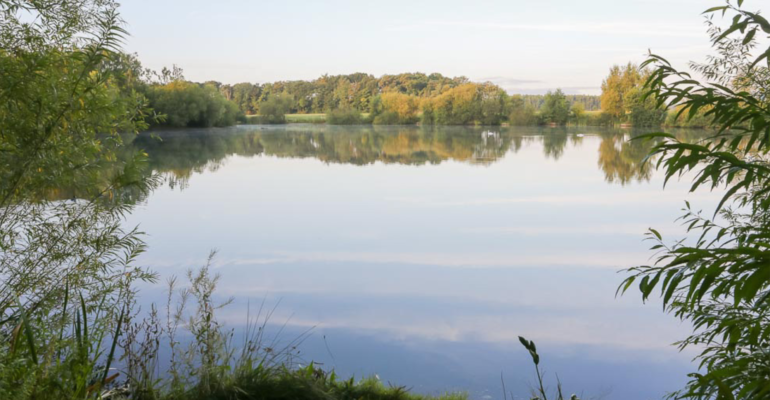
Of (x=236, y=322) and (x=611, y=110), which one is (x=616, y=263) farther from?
(x=611, y=110)

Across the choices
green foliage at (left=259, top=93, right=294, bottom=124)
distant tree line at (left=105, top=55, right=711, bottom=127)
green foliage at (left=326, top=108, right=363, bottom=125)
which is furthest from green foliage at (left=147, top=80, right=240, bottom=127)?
green foliage at (left=326, top=108, right=363, bottom=125)

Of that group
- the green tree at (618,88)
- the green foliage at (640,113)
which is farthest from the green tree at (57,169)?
the green tree at (618,88)

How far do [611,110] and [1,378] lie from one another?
1721 inches

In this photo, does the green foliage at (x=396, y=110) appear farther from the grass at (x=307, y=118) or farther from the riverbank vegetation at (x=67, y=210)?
the riverbank vegetation at (x=67, y=210)

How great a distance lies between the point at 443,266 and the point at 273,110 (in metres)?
50.6

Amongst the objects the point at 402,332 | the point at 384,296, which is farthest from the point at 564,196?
the point at 402,332

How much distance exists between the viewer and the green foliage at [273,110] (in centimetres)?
5562

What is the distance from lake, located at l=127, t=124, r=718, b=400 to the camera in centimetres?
470

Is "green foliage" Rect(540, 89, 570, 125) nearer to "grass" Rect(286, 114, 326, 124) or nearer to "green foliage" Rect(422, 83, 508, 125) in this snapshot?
"green foliage" Rect(422, 83, 508, 125)

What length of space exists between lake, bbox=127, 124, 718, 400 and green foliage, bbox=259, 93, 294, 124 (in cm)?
4084

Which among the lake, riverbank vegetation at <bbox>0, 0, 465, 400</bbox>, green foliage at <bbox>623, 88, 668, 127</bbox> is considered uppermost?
green foliage at <bbox>623, 88, 668, 127</bbox>

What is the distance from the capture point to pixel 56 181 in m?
2.91

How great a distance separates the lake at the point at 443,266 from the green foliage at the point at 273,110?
134 ft

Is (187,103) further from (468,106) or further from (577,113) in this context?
(577,113)
